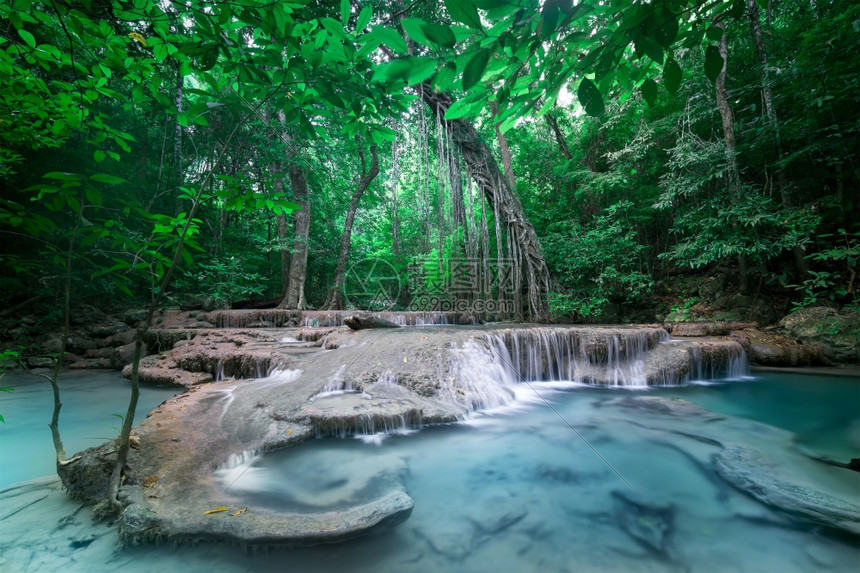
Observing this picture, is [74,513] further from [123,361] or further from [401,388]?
[123,361]

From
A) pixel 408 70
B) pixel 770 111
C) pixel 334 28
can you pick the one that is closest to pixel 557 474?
pixel 408 70

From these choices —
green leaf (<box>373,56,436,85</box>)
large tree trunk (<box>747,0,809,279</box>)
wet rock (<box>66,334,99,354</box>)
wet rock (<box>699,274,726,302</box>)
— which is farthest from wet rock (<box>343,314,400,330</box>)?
large tree trunk (<box>747,0,809,279</box>)

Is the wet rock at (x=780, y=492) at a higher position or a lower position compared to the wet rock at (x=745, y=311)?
lower

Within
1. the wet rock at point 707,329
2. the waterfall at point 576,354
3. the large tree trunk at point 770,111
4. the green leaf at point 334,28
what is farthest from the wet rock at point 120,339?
the large tree trunk at point 770,111

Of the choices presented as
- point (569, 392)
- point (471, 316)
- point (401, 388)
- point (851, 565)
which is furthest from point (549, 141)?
point (851, 565)

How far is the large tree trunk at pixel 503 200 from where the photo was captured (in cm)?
823

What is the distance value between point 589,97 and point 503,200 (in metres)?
8.29

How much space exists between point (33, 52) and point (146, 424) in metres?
2.42

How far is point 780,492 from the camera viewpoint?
2162 millimetres

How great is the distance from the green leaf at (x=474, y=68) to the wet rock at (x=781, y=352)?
22.7 feet

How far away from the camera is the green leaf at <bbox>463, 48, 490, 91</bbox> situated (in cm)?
93

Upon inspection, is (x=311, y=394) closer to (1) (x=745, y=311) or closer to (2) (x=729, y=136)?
(2) (x=729, y=136)

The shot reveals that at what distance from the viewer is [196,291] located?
9859 millimetres

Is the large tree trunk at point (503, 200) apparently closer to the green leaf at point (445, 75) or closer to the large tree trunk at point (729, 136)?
the large tree trunk at point (729, 136)
